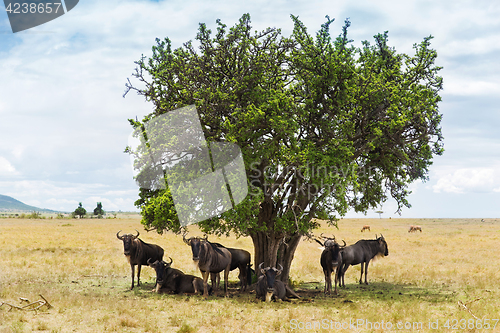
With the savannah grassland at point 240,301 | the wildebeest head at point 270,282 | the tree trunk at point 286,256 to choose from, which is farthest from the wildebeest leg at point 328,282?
the wildebeest head at point 270,282

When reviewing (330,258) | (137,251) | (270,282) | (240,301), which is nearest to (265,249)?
(330,258)

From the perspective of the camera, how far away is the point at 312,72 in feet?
60.4

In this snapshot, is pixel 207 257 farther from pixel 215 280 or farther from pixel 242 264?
pixel 242 264

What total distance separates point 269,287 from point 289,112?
7.44m

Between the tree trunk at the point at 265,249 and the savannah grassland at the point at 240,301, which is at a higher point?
the tree trunk at the point at 265,249

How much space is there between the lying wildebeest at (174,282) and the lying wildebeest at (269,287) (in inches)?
105

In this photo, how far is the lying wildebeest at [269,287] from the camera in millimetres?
16828

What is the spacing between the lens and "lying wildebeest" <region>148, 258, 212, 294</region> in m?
18.7

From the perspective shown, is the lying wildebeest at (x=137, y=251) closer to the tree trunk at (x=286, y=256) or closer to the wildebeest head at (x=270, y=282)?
the tree trunk at (x=286, y=256)

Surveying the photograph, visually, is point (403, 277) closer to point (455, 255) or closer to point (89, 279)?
point (455, 255)

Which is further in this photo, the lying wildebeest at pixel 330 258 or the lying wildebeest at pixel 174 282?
the lying wildebeest at pixel 330 258

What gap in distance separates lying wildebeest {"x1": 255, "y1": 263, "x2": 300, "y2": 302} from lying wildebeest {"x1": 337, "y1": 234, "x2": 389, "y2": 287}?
5064 millimetres

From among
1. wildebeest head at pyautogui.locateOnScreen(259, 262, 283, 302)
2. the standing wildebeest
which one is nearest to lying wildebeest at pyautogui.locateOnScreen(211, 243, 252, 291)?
the standing wildebeest

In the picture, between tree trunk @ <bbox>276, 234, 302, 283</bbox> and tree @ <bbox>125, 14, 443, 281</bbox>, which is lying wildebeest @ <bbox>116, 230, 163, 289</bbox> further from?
tree trunk @ <bbox>276, 234, 302, 283</bbox>
